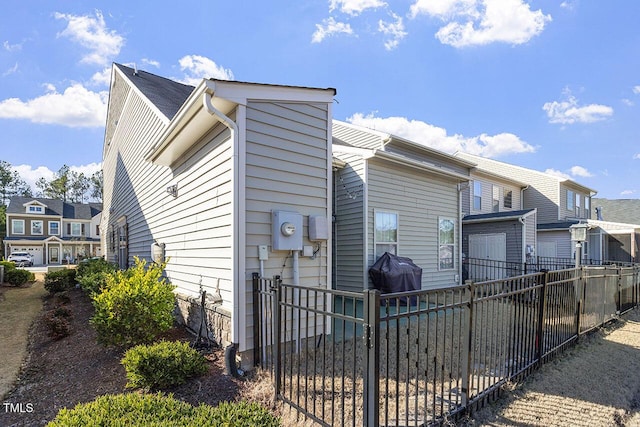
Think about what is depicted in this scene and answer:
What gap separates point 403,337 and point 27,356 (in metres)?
5.79

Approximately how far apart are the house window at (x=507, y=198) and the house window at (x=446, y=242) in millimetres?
8867

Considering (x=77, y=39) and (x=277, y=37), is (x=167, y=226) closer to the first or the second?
(x=277, y=37)

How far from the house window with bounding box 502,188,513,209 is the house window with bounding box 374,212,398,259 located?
449 inches

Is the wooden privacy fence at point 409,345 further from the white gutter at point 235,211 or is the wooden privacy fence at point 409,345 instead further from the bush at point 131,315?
the bush at point 131,315

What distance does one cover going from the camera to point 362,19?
759 centimetres

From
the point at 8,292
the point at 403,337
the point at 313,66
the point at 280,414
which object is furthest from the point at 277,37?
the point at 8,292

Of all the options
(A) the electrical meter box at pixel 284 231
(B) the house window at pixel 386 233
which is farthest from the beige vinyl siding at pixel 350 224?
(A) the electrical meter box at pixel 284 231

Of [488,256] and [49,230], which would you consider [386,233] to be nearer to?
[488,256]

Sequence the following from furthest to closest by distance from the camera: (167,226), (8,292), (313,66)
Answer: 1. (8,292)
2. (313,66)
3. (167,226)

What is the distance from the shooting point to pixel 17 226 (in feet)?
102

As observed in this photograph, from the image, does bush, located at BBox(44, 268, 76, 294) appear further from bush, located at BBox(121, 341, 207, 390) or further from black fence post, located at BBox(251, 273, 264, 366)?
black fence post, located at BBox(251, 273, 264, 366)

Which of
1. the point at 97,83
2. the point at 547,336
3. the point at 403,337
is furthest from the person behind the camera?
the point at 97,83

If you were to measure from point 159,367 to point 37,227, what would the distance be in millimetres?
38044

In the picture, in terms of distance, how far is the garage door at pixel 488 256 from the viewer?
13.0m
